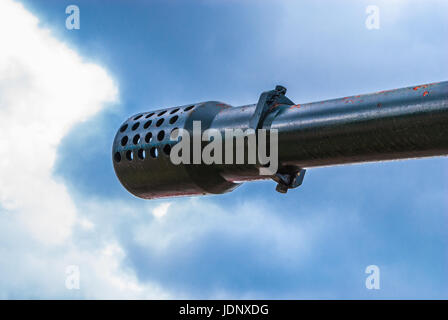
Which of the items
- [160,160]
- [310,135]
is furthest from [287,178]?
[160,160]

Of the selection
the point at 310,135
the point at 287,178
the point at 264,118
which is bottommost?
the point at 287,178

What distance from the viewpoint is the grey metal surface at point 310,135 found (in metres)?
3.10

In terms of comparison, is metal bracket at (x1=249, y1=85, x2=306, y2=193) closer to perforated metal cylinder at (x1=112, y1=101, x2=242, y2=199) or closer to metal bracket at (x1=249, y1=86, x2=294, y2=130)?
metal bracket at (x1=249, y1=86, x2=294, y2=130)

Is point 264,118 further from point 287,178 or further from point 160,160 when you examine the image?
point 160,160

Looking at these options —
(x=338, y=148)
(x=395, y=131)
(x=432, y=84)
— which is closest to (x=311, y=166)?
(x=338, y=148)

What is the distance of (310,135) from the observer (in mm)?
3408

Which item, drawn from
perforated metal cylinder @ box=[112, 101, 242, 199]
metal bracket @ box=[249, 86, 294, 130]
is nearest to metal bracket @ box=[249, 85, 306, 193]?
metal bracket @ box=[249, 86, 294, 130]

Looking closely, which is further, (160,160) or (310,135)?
(160,160)

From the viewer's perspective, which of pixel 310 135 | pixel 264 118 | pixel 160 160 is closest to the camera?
pixel 310 135

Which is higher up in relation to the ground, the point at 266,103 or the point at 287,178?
the point at 266,103

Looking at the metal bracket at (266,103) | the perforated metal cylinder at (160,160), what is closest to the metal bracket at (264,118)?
the metal bracket at (266,103)

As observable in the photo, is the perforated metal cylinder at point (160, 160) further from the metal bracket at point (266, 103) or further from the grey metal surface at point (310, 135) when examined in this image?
the metal bracket at point (266, 103)

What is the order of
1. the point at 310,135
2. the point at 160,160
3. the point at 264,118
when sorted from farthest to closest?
1. the point at 160,160
2. the point at 264,118
3. the point at 310,135

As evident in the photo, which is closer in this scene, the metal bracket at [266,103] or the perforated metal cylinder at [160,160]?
the metal bracket at [266,103]
